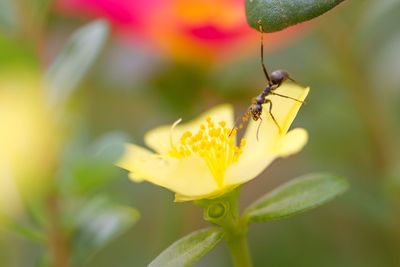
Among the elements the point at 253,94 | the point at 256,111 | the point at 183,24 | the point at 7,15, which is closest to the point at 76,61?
the point at 7,15

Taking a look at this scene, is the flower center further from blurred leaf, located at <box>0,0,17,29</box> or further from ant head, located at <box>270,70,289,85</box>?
blurred leaf, located at <box>0,0,17,29</box>

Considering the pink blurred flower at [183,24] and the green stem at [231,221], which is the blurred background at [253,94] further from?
the green stem at [231,221]

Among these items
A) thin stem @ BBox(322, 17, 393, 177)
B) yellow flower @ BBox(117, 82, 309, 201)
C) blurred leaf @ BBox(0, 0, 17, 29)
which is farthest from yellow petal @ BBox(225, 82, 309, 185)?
thin stem @ BBox(322, 17, 393, 177)

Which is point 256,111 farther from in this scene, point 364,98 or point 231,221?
point 364,98

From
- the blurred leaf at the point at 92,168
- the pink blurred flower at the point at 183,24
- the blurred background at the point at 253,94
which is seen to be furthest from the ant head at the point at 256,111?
the pink blurred flower at the point at 183,24

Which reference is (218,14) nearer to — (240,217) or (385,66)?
(385,66)
